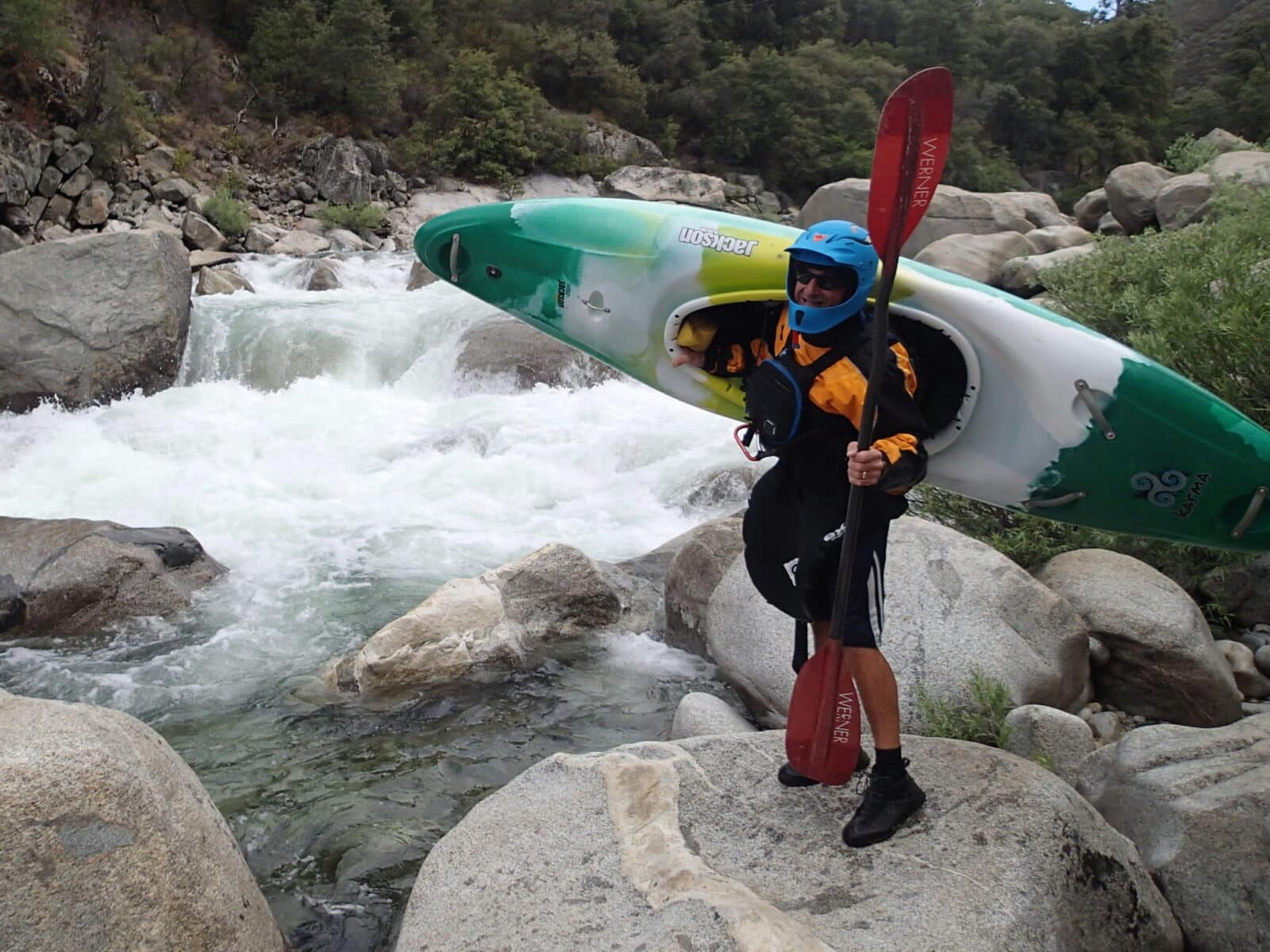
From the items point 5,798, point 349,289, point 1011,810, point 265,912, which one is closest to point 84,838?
point 5,798

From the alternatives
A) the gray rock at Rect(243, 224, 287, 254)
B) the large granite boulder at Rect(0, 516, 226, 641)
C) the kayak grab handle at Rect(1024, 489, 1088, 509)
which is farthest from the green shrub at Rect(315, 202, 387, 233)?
the kayak grab handle at Rect(1024, 489, 1088, 509)

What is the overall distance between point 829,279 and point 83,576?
399 centimetres

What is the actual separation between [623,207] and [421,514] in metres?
3.16

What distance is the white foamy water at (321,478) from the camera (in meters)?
4.32

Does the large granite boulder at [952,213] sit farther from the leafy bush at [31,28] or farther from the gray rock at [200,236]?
the leafy bush at [31,28]

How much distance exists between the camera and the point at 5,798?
1.76m

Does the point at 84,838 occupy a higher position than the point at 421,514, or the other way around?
the point at 84,838

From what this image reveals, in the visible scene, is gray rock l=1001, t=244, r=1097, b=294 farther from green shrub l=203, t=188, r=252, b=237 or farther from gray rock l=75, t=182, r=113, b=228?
gray rock l=75, t=182, r=113, b=228

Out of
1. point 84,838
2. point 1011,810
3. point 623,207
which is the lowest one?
point 84,838

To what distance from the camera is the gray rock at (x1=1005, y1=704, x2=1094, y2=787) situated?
2.72m

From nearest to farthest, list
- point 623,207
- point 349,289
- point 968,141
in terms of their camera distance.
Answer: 1. point 623,207
2. point 349,289
3. point 968,141

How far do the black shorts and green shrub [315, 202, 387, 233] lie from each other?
1688 cm

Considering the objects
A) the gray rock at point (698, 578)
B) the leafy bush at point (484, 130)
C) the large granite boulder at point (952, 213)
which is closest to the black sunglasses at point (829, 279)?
the gray rock at point (698, 578)

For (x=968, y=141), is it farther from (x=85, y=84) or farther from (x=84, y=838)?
(x=84, y=838)
